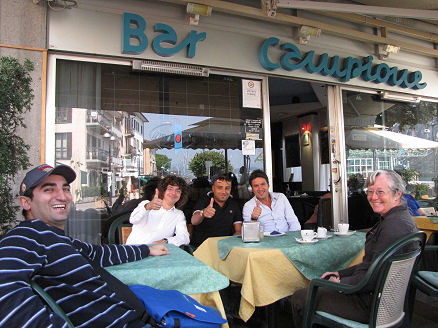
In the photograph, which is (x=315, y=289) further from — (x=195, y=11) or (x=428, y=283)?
(x=195, y=11)

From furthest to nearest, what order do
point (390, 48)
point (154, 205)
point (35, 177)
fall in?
point (390, 48), point (154, 205), point (35, 177)

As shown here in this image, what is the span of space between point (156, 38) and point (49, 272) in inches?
130

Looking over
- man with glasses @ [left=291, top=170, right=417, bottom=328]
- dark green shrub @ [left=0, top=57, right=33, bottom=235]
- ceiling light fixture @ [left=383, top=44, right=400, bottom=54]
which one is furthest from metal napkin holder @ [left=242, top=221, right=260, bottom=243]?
ceiling light fixture @ [left=383, top=44, right=400, bottom=54]

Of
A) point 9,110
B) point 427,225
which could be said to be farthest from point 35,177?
point 427,225

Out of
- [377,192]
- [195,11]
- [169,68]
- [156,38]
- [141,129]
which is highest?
[195,11]

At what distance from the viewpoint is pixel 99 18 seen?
12.8ft

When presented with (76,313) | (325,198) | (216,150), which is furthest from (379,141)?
(76,313)

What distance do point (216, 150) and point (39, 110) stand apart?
2158mm

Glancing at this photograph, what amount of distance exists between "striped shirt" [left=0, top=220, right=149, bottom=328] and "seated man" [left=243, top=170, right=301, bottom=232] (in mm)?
2061

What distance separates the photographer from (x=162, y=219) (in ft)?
9.78

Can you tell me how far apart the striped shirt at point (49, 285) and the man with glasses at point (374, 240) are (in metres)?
1.10

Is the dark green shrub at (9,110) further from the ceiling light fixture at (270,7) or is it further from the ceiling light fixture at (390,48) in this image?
the ceiling light fixture at (390,48)

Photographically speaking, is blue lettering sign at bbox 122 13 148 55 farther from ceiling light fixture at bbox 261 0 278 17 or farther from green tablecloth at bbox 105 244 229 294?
green tablecloth at bbox 105 244 229 294

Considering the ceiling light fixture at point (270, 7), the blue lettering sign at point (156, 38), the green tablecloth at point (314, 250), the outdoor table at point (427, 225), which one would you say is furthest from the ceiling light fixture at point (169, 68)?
the outdoor table at point (427, 225)
